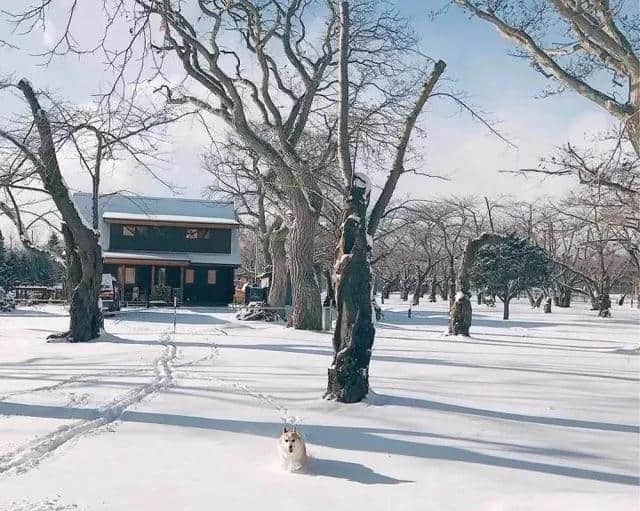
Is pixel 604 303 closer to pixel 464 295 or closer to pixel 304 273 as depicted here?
pixel 464 295

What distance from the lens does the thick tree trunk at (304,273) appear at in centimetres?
1988

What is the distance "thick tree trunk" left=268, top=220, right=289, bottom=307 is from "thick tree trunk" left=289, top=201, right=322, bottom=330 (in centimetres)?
737

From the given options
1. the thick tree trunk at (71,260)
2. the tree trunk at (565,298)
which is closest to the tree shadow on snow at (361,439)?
the thick tree trunk at (71,260)

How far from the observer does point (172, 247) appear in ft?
131

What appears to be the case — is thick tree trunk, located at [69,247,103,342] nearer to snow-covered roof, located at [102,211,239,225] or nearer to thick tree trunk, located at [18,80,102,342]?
thick tree trunk, located at [18,80,102,342]

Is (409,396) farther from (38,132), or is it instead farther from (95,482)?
(38,132)

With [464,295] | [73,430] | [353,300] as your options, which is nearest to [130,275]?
[464,295]

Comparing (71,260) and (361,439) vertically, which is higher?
(71,260)

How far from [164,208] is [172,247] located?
10.5ft

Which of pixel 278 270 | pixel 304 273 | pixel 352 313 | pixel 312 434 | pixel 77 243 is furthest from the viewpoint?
pixel 278 270

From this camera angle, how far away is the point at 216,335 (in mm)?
19031

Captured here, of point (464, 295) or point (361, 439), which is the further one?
point (464, 295)

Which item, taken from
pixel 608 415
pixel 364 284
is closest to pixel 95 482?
pixel 364 284

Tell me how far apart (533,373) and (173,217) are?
31063 mm
